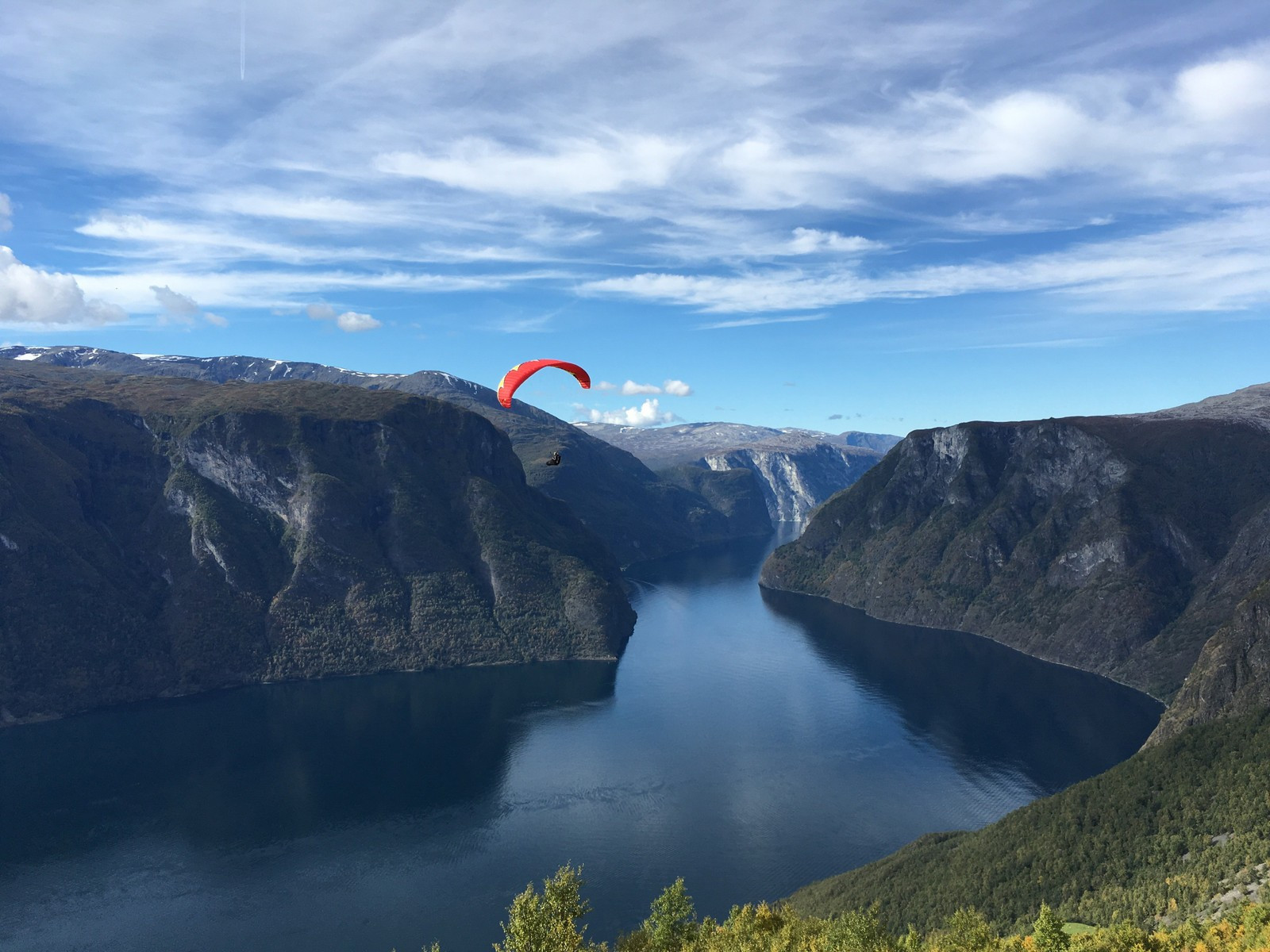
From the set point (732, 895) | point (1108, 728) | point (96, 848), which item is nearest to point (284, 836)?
point (96, 848)

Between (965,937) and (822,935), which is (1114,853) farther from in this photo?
(822,935)

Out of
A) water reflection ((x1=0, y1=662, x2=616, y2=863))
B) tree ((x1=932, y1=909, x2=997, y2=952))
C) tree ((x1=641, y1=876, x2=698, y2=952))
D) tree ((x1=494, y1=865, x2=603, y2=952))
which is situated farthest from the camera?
water reflection ((x1=0, y1=662, x2=616, y2=863))

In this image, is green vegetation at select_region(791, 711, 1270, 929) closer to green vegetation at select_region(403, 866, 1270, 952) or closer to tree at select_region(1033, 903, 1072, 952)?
green vegetation at select_region(403, 866, 1270, 952)

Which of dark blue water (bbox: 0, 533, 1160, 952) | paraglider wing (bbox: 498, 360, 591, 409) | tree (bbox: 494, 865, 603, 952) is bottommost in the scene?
dark blue water (bbox: 0, 533, 1160, 952)

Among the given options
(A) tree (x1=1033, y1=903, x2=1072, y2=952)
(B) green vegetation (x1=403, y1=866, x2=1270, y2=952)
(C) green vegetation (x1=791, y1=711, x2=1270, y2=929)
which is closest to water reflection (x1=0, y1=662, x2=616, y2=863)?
(C) green vegetation (x1=791, y1=711, x2=1270, y2=929)

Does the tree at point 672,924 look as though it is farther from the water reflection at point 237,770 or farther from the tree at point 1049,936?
the water reflection at point 237,770

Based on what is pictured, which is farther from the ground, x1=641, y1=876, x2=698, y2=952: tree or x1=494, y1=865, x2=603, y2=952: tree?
x1=494, y1=865, x2=603, y2=952: tree

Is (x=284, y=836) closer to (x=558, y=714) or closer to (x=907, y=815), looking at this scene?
(x=558, y=714)
